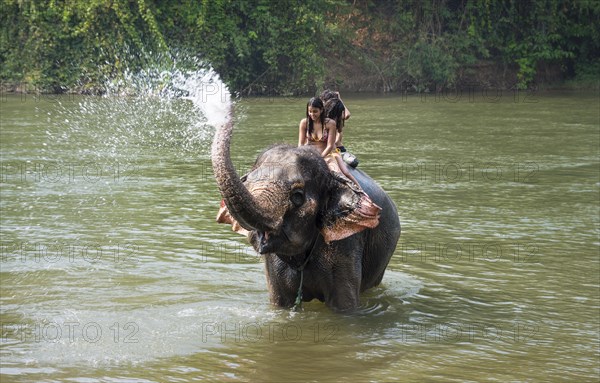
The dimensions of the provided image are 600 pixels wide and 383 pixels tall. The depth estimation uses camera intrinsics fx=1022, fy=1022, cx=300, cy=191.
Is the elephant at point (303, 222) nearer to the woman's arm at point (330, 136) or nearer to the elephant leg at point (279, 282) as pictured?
the elephant leg at point (279, 282)

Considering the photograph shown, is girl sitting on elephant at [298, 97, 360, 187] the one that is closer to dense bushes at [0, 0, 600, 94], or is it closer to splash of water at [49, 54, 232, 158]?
splash of water at [49, 54, 232, 158]

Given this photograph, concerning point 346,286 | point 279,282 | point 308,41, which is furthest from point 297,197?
point 308,41

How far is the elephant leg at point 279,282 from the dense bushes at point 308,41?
2239 cm

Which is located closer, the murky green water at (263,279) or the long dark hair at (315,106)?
the murky green water at (263,279)

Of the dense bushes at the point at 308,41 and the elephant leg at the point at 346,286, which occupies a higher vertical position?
Answer: the dense bushes at the point at 308,41

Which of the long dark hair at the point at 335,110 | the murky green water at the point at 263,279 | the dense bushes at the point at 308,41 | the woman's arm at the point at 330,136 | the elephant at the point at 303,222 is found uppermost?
the dense bushes at the point at 308,41

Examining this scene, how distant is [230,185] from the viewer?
652 centimetres

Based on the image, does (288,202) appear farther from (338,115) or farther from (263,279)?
(263,279)

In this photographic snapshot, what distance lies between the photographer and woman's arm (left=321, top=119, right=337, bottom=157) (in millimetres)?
8441

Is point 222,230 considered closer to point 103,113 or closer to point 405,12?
point 103,113

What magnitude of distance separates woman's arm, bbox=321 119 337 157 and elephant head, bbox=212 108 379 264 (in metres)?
0.57

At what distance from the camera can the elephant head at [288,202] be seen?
21.6 ft

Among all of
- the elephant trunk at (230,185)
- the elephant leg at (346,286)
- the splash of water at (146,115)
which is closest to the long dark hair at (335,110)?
the elephant leg at (346,286)

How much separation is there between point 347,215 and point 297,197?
0.48m
